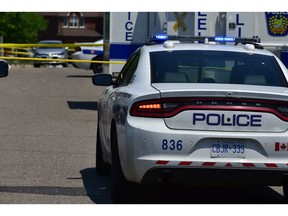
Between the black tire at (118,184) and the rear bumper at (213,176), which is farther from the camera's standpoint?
the black tire at (118,184)

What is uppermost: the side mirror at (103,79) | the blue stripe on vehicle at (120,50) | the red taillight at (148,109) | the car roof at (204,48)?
the car roof at (204,48)

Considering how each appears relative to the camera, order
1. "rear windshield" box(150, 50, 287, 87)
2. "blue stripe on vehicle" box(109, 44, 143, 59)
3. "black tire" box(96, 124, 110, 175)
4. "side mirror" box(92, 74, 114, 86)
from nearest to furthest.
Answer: "rear windshield" box(150, 50, 287, 87)
"side mirror" box(92, 74, 114, 86)
"black tire" box(96, 124, 110, 175)
"blue stripe on vehicle" box(109, 44, 143, 59)

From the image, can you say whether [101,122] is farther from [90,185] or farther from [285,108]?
[285,108]

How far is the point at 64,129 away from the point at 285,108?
8722 millimetres

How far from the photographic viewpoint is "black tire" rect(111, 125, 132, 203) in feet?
27.0

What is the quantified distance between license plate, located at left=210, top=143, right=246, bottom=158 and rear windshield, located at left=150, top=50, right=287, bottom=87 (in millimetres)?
842

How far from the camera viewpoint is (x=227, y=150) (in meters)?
7.78

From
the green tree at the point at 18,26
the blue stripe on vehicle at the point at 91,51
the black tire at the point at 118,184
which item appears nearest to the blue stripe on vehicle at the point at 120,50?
the black tire at the point at 118,184

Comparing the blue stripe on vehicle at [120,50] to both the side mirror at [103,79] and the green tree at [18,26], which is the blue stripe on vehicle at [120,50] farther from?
the green tree at [18,26]

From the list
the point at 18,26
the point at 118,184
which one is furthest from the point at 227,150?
the point at 18,26

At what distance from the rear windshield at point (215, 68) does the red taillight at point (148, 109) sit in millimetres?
555

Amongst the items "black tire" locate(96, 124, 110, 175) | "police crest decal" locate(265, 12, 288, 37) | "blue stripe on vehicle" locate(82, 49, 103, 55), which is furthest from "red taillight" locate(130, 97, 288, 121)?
"blue stripe on vehicle" locate(82, 49, 103, 55)

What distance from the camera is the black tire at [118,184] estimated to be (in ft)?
27.0

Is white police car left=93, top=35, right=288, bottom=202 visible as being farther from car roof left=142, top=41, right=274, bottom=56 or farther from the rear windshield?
car roof left=142, top=41, right=274, bottom=56
